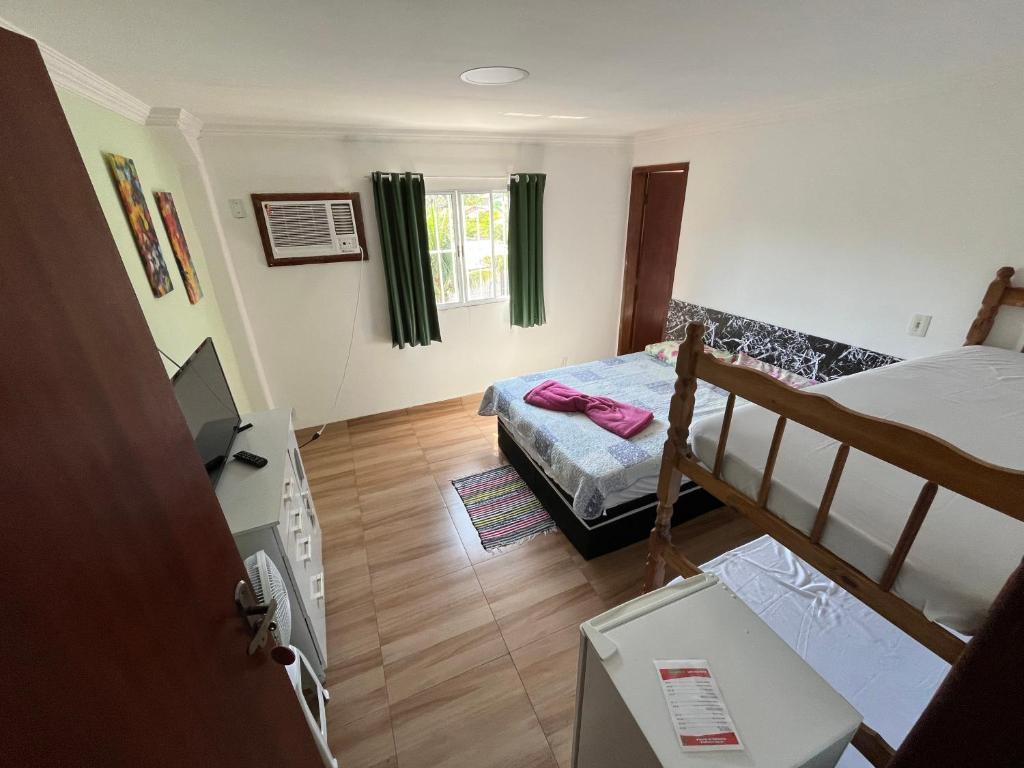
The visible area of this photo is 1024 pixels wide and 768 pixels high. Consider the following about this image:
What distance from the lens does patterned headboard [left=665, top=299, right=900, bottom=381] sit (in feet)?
8.32

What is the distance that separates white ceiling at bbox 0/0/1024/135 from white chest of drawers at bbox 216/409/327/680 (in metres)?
1.43

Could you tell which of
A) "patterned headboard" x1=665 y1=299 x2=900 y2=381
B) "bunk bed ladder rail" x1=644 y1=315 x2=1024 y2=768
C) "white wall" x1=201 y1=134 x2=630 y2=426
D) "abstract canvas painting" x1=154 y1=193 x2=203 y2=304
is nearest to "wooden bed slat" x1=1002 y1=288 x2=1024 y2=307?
"patterned headboard" x1=665 y1=299 x2=900 y2=381

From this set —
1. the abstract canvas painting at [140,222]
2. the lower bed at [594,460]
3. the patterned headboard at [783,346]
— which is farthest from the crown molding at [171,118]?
the patterned headboard at [783,346]

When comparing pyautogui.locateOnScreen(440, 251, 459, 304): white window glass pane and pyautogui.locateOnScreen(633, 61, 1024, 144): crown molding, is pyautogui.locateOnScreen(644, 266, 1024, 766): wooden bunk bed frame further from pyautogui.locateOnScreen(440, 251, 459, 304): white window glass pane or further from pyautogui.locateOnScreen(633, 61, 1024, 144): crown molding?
pyautogui.locateOnScreen(440, 251, 459, 304): white window glass pane

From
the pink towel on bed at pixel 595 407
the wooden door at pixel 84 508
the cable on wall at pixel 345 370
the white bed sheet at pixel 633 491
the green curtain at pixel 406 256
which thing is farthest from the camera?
the cable on wall at pixel 345 370

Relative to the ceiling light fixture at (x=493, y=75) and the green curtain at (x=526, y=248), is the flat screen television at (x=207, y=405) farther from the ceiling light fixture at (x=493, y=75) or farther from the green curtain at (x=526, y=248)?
the green curtain at (x=526, y=248)

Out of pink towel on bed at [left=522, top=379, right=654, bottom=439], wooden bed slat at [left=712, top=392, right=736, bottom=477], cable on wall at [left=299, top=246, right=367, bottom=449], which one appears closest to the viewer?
wooden bed slat at [left=712, top=392, right=736, bottom=477]

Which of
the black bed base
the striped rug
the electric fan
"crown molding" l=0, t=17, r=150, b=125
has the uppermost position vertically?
"crown molding" l=0, t=17, r=150, b=125

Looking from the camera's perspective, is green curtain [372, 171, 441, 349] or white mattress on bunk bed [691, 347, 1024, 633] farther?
green curtain [372, 171, 441, 349]

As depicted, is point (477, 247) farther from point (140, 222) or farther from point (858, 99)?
point (858, 99)

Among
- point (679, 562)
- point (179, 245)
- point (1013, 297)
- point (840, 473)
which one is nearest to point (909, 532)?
point (840, 473)

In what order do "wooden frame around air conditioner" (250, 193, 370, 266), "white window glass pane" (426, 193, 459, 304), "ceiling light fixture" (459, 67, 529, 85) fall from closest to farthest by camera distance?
"ceiling light fixture" (459, 67, 529, 85) → "wooden frame around air conditioner" (250, 193, 370, 266) → "white window glass pane" (426, 193, 459, 304)

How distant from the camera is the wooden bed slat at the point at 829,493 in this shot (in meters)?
0.93

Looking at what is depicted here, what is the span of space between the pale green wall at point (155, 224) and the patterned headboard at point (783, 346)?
8.36 ft
